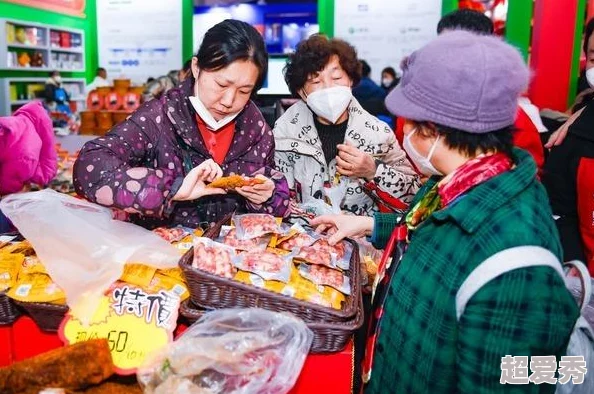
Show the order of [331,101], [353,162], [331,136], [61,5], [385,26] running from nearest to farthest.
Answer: [353,162]
[331,101]
[331,136]
[385,26]
[61,5]

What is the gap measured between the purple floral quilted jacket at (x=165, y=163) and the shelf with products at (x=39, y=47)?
1042 cm

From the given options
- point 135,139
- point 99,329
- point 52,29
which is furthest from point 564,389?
point 52,29

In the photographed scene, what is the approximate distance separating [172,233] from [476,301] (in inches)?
41.5

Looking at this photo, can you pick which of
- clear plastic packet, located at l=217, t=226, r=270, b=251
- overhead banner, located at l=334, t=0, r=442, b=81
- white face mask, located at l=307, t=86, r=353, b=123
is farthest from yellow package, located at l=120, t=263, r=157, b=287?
overhead banner, located at l=334, t=0, r=442, b=81

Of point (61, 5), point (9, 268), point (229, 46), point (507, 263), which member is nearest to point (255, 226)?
point (229, 46)

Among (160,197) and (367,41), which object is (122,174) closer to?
(160,197)

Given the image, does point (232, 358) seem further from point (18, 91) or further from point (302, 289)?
point (18, 91)

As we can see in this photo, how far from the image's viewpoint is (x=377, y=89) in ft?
17.6

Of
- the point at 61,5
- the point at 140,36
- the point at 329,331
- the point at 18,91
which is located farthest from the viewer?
the point at 61,5

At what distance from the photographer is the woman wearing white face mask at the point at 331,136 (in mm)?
2377

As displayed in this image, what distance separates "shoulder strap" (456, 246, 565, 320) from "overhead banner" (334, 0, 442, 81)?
8.20 m

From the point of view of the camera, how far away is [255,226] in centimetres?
171

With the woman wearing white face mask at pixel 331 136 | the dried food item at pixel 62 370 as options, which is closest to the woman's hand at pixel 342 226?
the woman wearing white face mask at pixel 331 136

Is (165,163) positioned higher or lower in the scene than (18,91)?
lower
